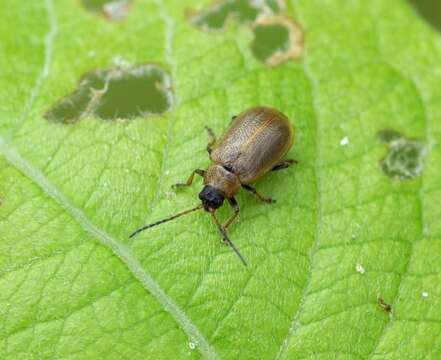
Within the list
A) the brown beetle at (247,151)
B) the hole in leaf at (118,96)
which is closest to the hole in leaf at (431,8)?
the brown beetle at (247,151)

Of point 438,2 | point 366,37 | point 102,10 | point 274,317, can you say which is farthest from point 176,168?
point 438,2

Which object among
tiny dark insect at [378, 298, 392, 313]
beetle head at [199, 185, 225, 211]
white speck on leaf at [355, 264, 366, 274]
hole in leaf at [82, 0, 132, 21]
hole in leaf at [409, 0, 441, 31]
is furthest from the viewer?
hole in leaf at [409, 0, 441, 31]

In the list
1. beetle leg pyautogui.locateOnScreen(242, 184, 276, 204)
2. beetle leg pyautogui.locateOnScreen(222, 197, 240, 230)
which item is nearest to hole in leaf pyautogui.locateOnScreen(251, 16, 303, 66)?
beetle leg pyautogui.locateOnScreen(242, 184, 276, 204)

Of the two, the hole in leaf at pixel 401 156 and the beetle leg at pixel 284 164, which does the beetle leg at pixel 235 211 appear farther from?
the hole in leaf at pixel 401 156

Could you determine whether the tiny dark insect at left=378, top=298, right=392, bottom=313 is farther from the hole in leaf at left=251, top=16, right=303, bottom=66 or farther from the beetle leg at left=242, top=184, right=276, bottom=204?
the hole in leaf at left=251, top=16, right=303, bottom=66

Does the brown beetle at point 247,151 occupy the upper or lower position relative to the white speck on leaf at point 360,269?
upper

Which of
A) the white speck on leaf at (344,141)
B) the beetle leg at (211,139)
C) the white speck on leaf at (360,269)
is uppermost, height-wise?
the beetle leg at (211,139)
